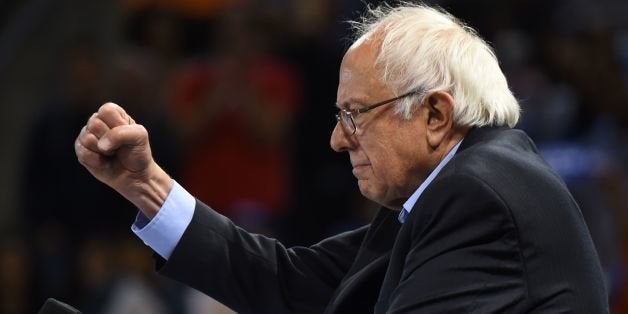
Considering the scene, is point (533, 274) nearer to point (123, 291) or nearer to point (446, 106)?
point (446, 106)

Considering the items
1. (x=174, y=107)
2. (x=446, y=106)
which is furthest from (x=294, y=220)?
(x=446, y=106)

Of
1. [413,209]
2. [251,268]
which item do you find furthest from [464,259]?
[251,268]

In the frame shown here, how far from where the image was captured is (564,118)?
5648 mm

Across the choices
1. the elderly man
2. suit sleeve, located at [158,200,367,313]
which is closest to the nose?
the elderly man

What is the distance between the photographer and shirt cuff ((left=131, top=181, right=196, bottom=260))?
9.23ft

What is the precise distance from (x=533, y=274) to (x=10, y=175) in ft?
15.1

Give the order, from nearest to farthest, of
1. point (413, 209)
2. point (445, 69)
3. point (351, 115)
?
point (413, 209) → point (445, 69) → point (351, 115)

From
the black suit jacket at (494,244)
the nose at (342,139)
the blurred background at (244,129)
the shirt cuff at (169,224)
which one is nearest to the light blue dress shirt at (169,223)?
the shirt cuff at (169,224)

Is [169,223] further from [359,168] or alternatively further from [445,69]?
[445,69]

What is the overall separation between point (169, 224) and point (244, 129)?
3019 millimetres

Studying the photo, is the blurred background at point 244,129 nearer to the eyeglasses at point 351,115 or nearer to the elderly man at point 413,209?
the elderly man at point 413,209

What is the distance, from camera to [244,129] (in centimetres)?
582

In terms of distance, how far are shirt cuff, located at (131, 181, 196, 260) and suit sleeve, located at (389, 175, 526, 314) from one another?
2.22 feet

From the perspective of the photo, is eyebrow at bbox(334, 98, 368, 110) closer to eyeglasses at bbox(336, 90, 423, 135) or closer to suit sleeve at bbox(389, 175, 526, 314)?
eyeglasses at bbox(336, 90, 423, 135)
